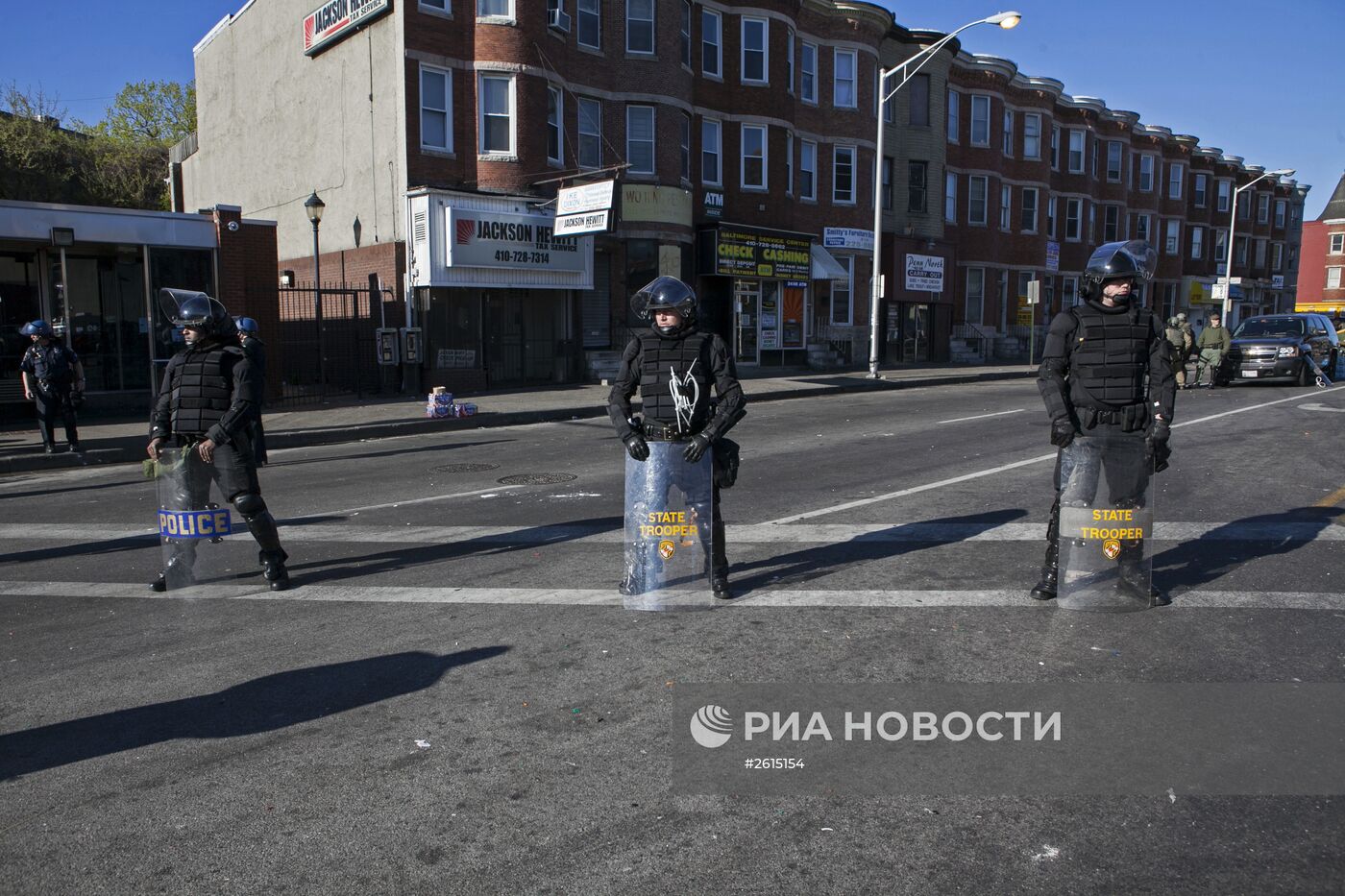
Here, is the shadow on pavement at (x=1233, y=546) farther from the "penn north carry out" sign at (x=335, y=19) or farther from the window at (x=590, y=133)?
the "penn north carry out" sign at (x=335, y=19)

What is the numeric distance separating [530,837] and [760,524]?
5.01 m

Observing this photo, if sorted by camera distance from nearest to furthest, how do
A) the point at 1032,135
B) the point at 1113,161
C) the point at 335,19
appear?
1. the point at 335,19
2. the point at 1032,135
3. the point at 1113,161

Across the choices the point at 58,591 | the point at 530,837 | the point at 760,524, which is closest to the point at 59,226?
the point at 58,591

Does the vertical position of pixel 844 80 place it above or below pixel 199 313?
above

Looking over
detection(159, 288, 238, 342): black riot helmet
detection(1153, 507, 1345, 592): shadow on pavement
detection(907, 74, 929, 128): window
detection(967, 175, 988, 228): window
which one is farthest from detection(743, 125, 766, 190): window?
detection(159, 288, 238, 342): black riot helmet

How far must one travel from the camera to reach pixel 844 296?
31906mm

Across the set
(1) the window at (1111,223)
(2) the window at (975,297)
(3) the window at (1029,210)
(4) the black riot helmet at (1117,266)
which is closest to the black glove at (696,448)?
(4) the black riot helmet at (1117,266)

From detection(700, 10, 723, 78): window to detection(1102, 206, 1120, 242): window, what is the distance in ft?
91.9

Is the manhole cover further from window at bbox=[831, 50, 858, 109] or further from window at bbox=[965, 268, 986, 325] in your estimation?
window at bbox=[965, 268, 986, 325]

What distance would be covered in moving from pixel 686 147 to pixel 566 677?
77.3ft

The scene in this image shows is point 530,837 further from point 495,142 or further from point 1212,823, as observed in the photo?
point 495,142

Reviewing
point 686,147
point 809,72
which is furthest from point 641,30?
point 809,72

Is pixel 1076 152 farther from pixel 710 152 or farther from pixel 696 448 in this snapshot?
pixel 696 448

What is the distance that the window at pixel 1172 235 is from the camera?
5375cm
